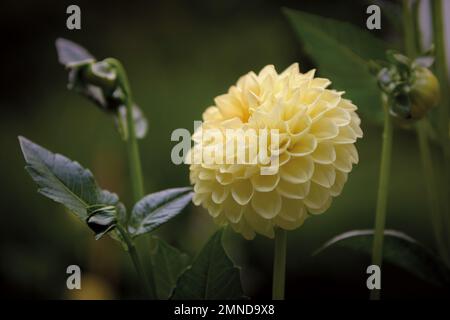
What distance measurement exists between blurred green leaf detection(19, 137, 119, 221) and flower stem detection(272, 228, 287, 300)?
Answer: 81 mm

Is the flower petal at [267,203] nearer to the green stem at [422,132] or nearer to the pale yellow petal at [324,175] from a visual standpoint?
the pale yellow petal at [324,175]

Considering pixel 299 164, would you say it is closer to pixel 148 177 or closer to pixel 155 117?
pixel 148 177

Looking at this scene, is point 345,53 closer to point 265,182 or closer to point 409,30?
point 409,30

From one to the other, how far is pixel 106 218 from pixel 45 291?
0.47 m

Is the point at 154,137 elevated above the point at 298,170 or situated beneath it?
elevated above

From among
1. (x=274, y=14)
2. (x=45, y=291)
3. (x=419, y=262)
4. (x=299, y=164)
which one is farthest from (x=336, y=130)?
(x=274, y=14)

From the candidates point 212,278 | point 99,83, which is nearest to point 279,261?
point 212,278

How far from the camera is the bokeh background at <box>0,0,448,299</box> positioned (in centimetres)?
71

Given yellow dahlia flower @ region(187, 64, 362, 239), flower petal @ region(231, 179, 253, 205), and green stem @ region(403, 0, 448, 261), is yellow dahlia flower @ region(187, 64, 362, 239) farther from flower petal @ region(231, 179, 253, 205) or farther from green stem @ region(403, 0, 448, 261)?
green stem @ region(403, 0, 448, 261)

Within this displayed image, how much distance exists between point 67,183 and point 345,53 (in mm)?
201

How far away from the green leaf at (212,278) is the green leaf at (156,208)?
25 mm

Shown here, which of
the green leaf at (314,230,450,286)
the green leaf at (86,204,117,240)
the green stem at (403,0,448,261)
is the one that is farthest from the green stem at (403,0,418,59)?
the green leaf at (86,204,117,240)

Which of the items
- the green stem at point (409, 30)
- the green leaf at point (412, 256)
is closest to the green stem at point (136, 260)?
the green leaf at point (412, 256)

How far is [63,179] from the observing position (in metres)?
0.28
